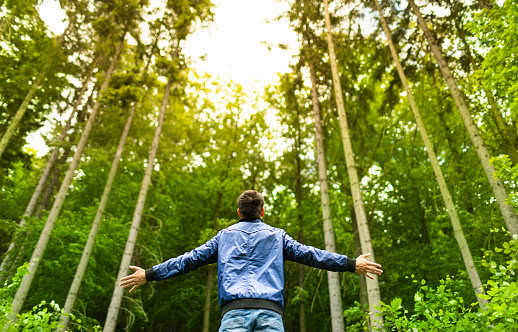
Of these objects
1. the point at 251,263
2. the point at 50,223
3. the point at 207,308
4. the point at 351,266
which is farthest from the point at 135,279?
the point at 207,308

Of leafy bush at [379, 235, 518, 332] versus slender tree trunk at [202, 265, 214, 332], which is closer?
leafy bush at [379, 235, 518, 332]

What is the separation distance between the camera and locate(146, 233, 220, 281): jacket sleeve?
266cm

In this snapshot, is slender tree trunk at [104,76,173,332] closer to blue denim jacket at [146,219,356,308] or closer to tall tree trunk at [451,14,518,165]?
blue denim jacket at [146,219,356,308]

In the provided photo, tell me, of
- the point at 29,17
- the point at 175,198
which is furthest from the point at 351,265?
the point at 175,198

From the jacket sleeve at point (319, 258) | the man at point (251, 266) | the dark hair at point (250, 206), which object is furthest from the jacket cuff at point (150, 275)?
the jacket sleeve at point (319, 258)

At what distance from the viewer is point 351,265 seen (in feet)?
8.55

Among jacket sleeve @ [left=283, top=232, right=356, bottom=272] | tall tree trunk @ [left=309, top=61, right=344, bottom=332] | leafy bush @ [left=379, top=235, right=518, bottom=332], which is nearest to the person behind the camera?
jacket sleeve @ [left=283, top=232, right=356, bottom=272]

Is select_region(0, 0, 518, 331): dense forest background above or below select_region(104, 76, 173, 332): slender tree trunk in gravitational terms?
above

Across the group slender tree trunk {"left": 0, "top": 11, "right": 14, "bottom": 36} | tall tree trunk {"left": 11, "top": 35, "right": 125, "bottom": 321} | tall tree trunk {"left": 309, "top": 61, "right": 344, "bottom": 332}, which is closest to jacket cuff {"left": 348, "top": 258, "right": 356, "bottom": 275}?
tall tree trunk {"left": 309, "top": 61, "right": 344, "bottom": 332}

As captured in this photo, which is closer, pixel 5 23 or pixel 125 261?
pixel 125 261

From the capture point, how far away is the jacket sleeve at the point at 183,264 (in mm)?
2664

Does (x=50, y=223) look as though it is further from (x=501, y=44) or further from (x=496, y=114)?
(x=496, y=114)

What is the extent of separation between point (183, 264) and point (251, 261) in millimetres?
562

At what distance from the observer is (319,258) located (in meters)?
2.61
